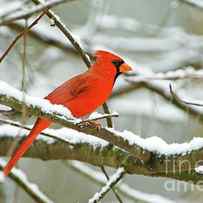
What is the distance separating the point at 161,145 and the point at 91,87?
58cm

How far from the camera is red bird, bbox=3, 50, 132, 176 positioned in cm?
236

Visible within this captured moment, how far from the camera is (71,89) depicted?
2402 millimetres

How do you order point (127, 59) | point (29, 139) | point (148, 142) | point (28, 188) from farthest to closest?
point (127, 59)
point (28, 188)
point (29, 139)
point (148, 142)

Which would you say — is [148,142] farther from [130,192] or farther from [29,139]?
[130,192]

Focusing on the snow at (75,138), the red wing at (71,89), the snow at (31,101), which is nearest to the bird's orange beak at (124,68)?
the red wing at (71,89)

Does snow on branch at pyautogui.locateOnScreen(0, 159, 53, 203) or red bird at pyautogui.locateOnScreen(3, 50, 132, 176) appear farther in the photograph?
snow on branch at pyautogui.locateOnScreen(0, 159, 53, 203)

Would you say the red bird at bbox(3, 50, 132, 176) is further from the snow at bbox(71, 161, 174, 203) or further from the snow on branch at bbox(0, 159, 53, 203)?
the snow at bbox(71, 161, 174, 203)

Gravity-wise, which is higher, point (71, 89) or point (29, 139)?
point (71, 89)

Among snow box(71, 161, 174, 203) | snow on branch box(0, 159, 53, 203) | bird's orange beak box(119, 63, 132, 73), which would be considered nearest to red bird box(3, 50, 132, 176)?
bird's orange beak box(119, 63, 132, 73)

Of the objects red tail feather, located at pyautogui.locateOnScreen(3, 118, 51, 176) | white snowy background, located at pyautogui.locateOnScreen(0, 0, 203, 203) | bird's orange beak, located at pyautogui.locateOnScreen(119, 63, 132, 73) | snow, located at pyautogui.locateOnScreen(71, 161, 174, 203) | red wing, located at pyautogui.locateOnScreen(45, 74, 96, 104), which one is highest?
white snowy background, located at pyautogui.locateOnScreen(0, 0, 203, 203)

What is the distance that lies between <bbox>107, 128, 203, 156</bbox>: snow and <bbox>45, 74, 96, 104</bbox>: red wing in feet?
1.58

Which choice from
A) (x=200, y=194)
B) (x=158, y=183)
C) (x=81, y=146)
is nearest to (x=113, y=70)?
(x=81, y=146)

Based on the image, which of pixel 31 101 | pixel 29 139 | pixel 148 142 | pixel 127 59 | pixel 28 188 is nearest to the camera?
pixel 31 101

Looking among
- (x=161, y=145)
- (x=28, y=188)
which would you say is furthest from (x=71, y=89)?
(x=161, y=145)
